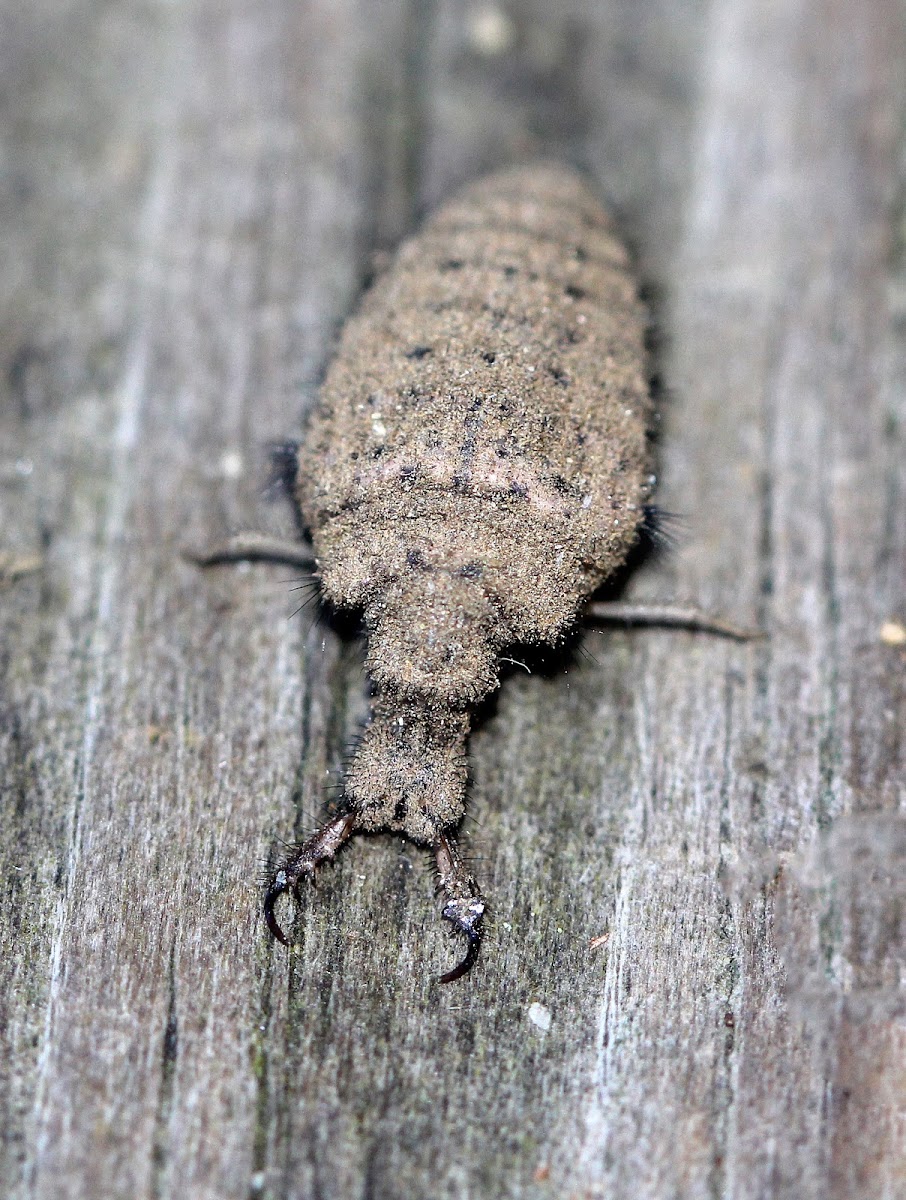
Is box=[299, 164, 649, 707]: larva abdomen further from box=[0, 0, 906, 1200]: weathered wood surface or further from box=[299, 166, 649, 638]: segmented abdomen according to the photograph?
box=[0, 0, 906, 1200]: weathered wood surface

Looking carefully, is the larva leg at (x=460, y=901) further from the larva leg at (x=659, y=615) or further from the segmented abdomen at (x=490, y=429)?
the larva leg at (x=659, y=615)

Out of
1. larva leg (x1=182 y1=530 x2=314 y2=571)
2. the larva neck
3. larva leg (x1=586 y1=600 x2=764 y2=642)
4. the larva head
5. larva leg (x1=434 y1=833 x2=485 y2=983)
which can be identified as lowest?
larva leg (x1=434 y1=833 x2=485 y2=983)

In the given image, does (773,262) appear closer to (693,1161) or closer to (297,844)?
(297,844)

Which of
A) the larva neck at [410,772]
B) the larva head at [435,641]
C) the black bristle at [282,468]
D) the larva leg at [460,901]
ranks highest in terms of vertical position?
the black bristle at [282,468]

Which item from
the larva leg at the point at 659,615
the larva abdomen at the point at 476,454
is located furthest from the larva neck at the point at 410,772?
the larva leg at the point at 659,615

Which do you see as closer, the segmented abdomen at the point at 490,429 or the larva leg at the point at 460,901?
the larva leg at the point at 460,901

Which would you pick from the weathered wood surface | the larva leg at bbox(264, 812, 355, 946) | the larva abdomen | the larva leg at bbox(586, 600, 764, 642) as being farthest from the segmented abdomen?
the larva leg at bbox(264, 812, 355, 946)

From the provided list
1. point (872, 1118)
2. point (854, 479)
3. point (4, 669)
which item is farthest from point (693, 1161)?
point (4, 669)

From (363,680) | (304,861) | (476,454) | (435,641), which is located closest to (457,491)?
(476,454)
